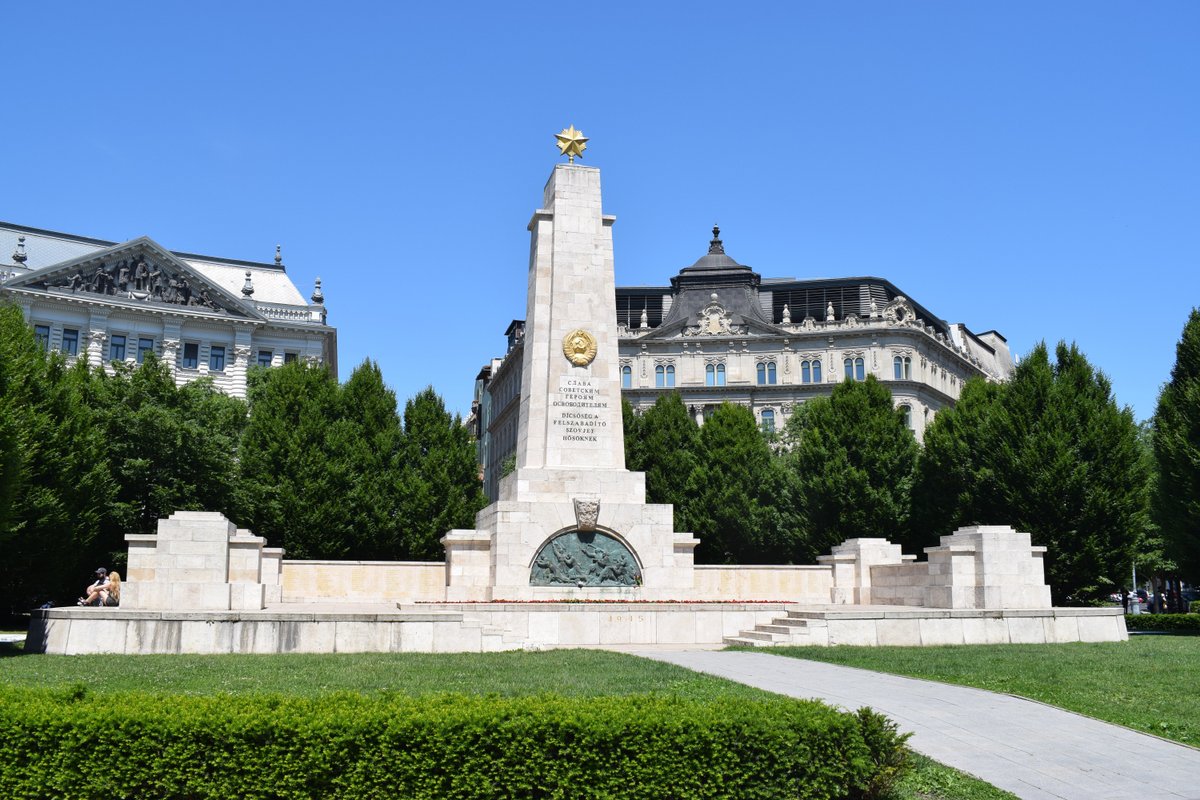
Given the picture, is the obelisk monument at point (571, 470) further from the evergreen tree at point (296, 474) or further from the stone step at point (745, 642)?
the evergreen tree at point (296, 474)

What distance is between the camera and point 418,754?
832 cm

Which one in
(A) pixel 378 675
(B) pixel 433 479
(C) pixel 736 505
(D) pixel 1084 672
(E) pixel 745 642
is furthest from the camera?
(C) pixel 736 505

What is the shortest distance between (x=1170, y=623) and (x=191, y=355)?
63.4 meters

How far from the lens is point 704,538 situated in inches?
1972

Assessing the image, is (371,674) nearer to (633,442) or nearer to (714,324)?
(633,442)

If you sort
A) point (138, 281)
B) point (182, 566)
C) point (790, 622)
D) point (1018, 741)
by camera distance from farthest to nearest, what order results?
1. point (138, 281)
2. point (182, 566)
3. point (790, 622)
4. point (1018, 741)

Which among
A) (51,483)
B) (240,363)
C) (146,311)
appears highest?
(146,311)

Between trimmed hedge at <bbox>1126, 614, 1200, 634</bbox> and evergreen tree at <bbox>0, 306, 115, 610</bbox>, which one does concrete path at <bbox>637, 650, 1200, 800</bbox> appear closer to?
evergreen tree at <bbox>0, 306, 115, 610</bbox>

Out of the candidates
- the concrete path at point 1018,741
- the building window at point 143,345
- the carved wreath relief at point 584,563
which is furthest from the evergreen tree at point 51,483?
the building window at point 143,345

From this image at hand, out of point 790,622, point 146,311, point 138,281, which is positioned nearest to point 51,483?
point 790,622

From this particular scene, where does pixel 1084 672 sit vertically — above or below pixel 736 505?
below

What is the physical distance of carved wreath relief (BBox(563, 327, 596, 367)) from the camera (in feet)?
95.7

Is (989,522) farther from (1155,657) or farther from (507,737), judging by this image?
(507,737)

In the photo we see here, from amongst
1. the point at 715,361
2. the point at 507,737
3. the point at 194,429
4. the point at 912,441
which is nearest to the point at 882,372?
the point at 715,361
